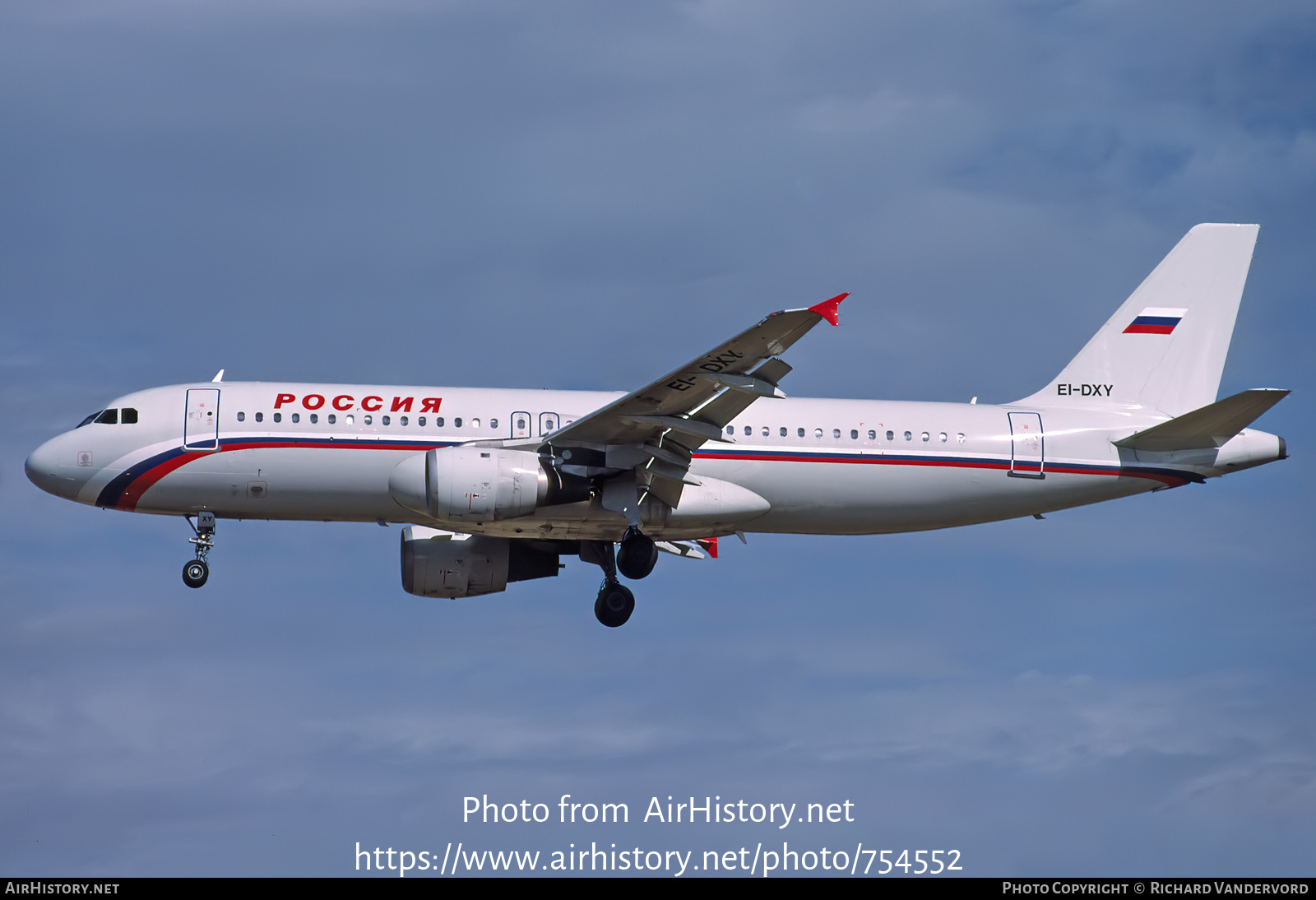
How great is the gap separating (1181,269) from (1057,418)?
19.7 feet

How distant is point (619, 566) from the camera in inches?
1288

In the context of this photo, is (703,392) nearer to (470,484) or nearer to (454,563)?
(470,484)

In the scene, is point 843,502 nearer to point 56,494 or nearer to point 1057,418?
point 1057,418

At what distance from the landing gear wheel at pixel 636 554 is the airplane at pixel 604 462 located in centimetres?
4

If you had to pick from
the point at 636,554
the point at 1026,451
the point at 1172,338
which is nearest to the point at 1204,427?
the point at 1026,451

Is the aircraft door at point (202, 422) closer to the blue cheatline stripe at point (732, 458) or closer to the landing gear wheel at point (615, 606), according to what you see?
the blue cheatline stripe at point (732, 458)

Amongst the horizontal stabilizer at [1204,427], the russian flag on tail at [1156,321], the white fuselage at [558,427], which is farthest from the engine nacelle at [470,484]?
the russian flag on tail at [1156,321]

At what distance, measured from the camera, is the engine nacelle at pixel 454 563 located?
3550cm

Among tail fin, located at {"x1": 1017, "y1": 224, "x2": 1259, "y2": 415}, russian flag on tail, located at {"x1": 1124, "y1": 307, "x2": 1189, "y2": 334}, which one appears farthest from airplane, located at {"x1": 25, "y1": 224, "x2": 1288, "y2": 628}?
russian flag on tail, located at {"x1": 1124, "y1": 307, "x2": 1189, "y2": 334}

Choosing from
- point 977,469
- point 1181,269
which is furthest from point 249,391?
point 1181,269

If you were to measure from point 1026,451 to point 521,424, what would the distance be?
10824 mm

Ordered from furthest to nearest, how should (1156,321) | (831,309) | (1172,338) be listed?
1. (1156,321)
2. (1172,338)
3. (831,309)
